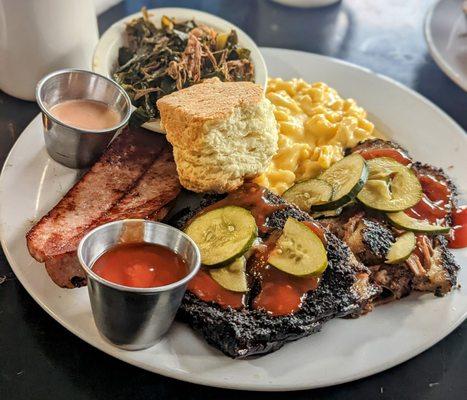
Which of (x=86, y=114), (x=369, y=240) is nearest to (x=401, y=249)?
(x=369, y=240)

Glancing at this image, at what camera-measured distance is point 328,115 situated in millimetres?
4398

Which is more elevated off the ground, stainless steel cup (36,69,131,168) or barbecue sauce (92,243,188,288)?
barbecue sauce (92,243,188,288)

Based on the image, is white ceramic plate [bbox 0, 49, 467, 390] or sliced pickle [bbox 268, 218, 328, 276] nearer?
white ceramic plate [bbox 0, 49, 467, 390]

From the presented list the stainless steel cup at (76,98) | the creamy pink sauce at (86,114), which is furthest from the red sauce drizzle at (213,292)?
the creamy pink sauce at (86,114)

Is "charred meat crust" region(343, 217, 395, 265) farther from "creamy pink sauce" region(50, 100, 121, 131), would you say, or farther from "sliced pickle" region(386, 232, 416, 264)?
"creamy pink sauce" region(50, 100, 121, 131)

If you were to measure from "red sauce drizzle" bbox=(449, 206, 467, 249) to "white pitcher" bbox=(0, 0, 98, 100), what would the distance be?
2.68m

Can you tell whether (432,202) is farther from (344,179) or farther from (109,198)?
(109,198)

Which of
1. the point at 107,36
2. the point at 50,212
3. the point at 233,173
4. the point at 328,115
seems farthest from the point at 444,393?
the point at 107,36

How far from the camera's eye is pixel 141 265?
9.82ft

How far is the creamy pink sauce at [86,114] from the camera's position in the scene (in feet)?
Result: 12.9

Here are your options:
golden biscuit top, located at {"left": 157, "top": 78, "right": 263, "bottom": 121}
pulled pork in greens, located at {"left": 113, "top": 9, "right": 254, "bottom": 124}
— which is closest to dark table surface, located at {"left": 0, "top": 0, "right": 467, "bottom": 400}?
pulled pork in greens, located at {"left": 113, "top": 9, "right": 254, "bottom": 124}

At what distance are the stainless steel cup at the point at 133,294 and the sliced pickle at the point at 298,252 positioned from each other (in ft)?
1.55

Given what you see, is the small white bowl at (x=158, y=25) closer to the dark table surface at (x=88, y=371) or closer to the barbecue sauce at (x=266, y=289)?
the dark table surface at (x=88, y=371)

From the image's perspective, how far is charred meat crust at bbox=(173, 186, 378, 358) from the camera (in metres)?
3.00
